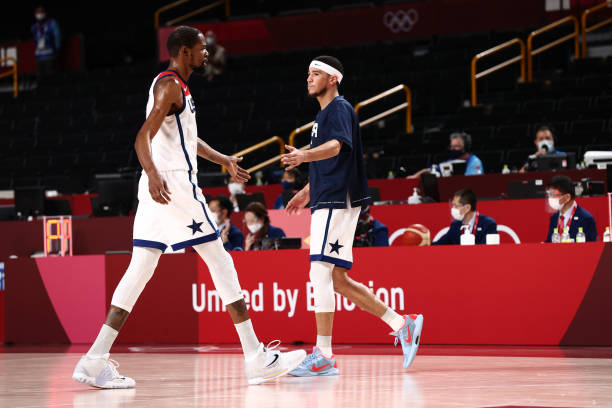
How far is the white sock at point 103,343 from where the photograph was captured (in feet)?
17.1

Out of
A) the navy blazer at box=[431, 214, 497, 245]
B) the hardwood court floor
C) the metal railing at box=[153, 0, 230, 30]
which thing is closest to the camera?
the hardwood court floor

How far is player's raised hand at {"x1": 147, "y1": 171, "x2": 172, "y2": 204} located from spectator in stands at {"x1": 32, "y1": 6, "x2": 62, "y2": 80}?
2018 cm

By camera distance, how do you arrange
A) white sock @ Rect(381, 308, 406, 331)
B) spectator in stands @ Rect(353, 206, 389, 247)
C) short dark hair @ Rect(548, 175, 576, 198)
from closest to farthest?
1. white sock @ Rect(381, 308, 406, 331)
2. short dark hair @ Rect(548, 175, 576, 198)
3. spectator in stands @ Rect(353, 206, 389, 247)

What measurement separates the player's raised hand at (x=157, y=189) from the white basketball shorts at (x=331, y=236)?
109 cm

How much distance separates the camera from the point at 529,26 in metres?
20.3

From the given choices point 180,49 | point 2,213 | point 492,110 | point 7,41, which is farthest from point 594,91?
point 7,41

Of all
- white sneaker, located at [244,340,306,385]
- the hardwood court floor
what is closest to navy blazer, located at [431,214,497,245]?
the hardwood court floor

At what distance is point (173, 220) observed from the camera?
5.27 meters

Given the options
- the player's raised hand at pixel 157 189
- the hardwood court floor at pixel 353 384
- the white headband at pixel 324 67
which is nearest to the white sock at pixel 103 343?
the hardwood court floor at pixel 353 384

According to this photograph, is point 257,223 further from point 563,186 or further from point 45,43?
point 45,43

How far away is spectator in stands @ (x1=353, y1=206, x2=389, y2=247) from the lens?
8.99 metres

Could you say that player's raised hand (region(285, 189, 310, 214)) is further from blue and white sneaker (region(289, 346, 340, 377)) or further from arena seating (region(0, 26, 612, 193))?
arena seating (region(0, 26, 612, 193))

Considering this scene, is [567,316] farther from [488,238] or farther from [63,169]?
[63,169]

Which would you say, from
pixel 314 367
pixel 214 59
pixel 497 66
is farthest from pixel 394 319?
pixel 214 59
